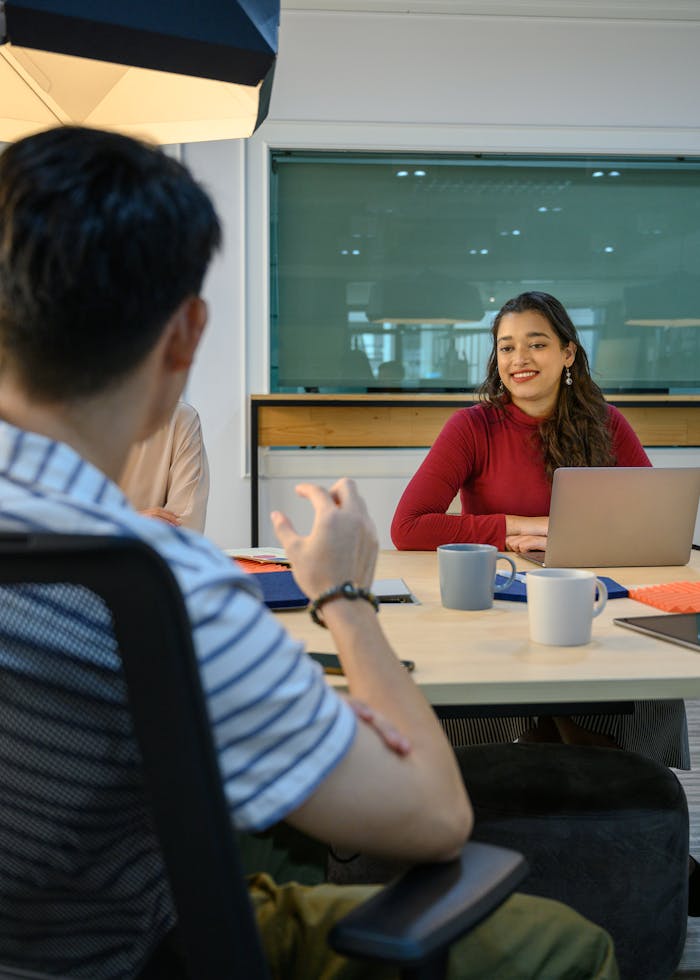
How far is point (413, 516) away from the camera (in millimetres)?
2342

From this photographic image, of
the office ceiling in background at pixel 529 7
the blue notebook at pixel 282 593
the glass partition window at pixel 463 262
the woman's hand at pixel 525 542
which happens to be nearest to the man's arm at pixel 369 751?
the blue notebook at pixel 282 593

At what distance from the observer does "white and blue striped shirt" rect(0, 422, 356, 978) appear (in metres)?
0.58

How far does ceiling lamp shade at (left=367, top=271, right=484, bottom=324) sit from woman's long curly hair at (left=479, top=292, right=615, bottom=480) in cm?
212

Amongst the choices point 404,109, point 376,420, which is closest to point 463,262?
point 404,109

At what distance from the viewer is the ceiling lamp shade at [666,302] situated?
4.90 m

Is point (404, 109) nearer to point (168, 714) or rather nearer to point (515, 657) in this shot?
point (515, 657)

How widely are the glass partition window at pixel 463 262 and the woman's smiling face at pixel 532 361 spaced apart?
221 cm

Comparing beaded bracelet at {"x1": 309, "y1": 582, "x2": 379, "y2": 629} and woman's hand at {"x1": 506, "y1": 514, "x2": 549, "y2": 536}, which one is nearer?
beaded bracelet at {"x1": 309, "y1": 582, "x2": 379, "y2": 629}

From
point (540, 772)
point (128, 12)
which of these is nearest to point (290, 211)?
point (128, 12)

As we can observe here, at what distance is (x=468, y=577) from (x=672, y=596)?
1.20 ft

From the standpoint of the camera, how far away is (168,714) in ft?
1.76

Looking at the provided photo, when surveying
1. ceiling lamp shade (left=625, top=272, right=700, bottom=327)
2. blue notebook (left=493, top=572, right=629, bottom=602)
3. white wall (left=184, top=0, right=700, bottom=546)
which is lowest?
blue notebook (left=493, top=572, right=629, bottom=602)

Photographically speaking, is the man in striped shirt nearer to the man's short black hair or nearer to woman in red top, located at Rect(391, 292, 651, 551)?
the man's short black hair

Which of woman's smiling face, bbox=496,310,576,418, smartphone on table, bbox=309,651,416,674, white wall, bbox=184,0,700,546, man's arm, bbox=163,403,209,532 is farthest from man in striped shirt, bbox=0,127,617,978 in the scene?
white wall, bbox=184,0,700,546
